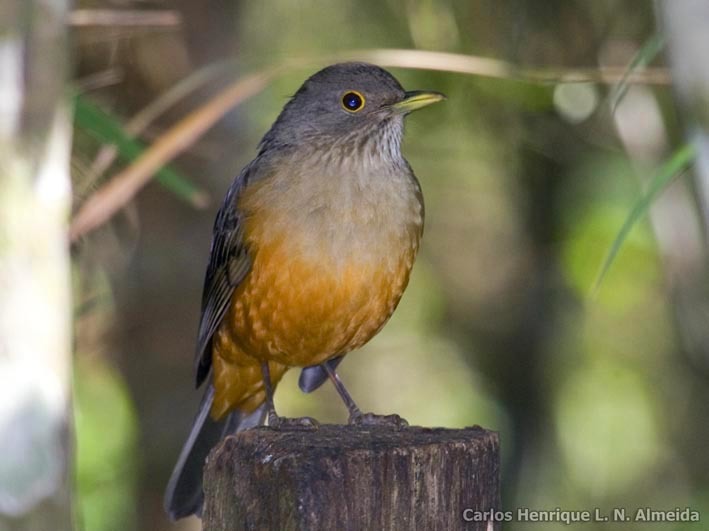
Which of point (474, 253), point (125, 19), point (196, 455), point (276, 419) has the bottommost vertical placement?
point (196, 455)

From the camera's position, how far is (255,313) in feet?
16.4

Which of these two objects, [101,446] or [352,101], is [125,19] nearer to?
[352,101]

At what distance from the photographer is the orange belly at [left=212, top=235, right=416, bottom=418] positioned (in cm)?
474

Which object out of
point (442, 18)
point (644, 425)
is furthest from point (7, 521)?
point (644, 425)

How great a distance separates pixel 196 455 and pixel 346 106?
5.94ft

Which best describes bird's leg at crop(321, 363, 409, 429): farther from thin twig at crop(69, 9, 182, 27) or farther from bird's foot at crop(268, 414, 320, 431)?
thin twig at crop(69, 9, 182, 27)

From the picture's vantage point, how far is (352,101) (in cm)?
533

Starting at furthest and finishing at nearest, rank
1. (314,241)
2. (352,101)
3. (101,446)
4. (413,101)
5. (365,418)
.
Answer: (101,446)
(352,101)
(413,101)
(314,241)
(365,418)

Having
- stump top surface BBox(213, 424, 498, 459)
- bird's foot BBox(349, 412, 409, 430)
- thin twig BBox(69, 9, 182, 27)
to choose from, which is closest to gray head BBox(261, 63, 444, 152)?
thin twig BBox(69, 9, 182, 27)

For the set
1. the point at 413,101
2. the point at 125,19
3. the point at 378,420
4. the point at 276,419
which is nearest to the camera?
the point at 378,420

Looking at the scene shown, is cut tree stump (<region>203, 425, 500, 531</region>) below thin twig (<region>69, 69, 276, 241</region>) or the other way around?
below

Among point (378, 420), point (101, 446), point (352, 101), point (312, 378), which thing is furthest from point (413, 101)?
point (101, 446)

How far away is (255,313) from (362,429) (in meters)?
1.62

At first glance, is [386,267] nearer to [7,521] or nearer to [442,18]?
[7,521]
